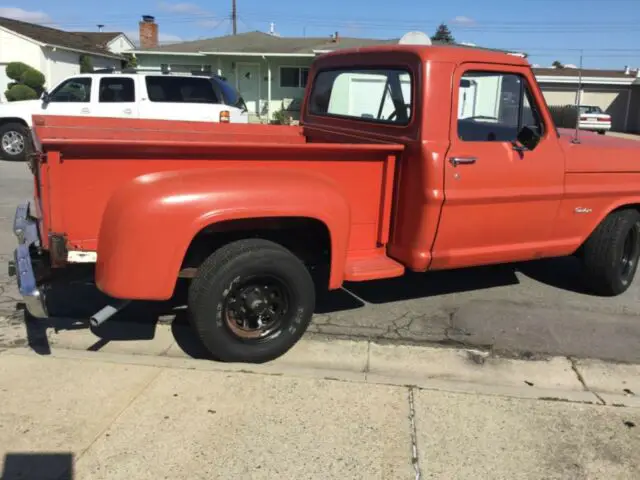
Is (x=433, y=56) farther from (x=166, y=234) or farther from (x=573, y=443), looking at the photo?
(x=573, y=443)

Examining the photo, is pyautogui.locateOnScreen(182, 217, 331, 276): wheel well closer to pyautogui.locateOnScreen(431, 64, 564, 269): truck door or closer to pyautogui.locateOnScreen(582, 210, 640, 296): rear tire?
pyautogui.locateOnScreen(431, 64, 564, 269): truck door

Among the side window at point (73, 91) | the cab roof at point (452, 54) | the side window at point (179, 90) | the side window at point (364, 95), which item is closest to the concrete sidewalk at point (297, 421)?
the side window at point (364, 95)

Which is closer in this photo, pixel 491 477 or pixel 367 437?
pixel 491 477

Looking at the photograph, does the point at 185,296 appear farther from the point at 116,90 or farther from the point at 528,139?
the point at 116,90

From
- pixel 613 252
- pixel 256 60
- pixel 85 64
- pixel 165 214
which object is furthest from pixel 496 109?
pixel 85 64

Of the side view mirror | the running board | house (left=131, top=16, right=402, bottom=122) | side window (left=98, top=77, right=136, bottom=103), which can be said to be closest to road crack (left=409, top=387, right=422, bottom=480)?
the running board

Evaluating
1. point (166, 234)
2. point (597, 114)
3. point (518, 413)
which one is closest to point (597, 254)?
point (518, 413)

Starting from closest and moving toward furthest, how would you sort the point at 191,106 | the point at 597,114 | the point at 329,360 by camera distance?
1. the point at 329,360
2. the point at 191,106
3. the point at 597,114

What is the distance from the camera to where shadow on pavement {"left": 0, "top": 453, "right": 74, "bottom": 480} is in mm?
2615

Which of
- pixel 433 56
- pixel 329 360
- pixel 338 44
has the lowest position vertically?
pixel 329 360

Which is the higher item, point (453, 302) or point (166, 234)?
point (166, 234)

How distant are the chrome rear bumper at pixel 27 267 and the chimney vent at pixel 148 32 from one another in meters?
28.3

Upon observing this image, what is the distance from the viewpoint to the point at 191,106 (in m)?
11.5

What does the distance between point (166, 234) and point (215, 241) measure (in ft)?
1.71
